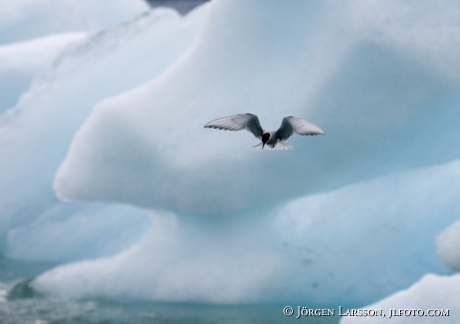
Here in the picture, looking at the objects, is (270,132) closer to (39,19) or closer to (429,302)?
(429,302)

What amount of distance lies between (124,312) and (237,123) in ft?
6.43

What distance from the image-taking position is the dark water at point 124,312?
367cm

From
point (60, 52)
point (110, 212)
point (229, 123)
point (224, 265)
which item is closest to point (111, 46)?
point (60, 52)

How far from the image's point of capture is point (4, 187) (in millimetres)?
5387

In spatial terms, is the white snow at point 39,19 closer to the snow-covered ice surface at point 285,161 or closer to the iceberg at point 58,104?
the iceberg at point 58,104

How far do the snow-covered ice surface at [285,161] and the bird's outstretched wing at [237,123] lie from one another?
1516 mm

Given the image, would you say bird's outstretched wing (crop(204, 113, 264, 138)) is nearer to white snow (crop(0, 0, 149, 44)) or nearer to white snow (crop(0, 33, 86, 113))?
white snow (crop(0, 33, 86, 113))

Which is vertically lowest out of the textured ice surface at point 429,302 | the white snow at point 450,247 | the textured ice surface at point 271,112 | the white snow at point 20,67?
the textured ice surface at point 429,302

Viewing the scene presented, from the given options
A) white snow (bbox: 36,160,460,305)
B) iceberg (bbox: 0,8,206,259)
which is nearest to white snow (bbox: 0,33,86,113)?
iceberg (bbox: 0,8,206,259)

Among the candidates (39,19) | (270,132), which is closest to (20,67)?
(39,19)

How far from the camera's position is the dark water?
12.0 feet

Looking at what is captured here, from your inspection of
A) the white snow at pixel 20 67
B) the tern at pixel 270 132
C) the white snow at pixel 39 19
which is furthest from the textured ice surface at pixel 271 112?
the white snow at pixel 39 19

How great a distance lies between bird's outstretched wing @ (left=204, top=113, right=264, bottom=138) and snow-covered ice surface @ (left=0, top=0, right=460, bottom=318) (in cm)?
152

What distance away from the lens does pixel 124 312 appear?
384cm
